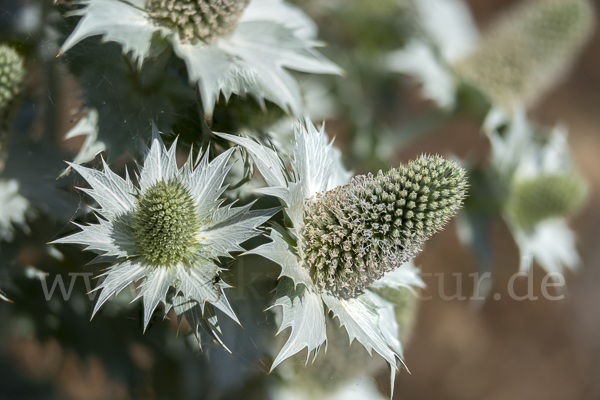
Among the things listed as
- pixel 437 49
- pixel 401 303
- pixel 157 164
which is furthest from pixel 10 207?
pixel 437 49

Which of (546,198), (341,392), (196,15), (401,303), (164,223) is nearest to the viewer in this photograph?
(164,223)

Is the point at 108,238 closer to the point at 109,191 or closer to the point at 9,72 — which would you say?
the point at 109,191

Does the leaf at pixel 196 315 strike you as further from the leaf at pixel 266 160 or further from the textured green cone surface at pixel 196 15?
the textured green cone surface at pixel 196 15

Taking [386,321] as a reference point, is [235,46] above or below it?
above

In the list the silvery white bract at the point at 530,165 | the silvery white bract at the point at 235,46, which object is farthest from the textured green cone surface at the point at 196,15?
the silvery white bract at the point at 530,165

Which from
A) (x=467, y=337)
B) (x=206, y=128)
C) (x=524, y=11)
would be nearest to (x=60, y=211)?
(x=206, y=128)

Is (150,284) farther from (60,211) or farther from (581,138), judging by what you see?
(581,138)

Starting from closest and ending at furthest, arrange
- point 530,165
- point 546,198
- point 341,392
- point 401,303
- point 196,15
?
point 196,15, point 401,303, point 341,392, point 546,198, point 530,165
